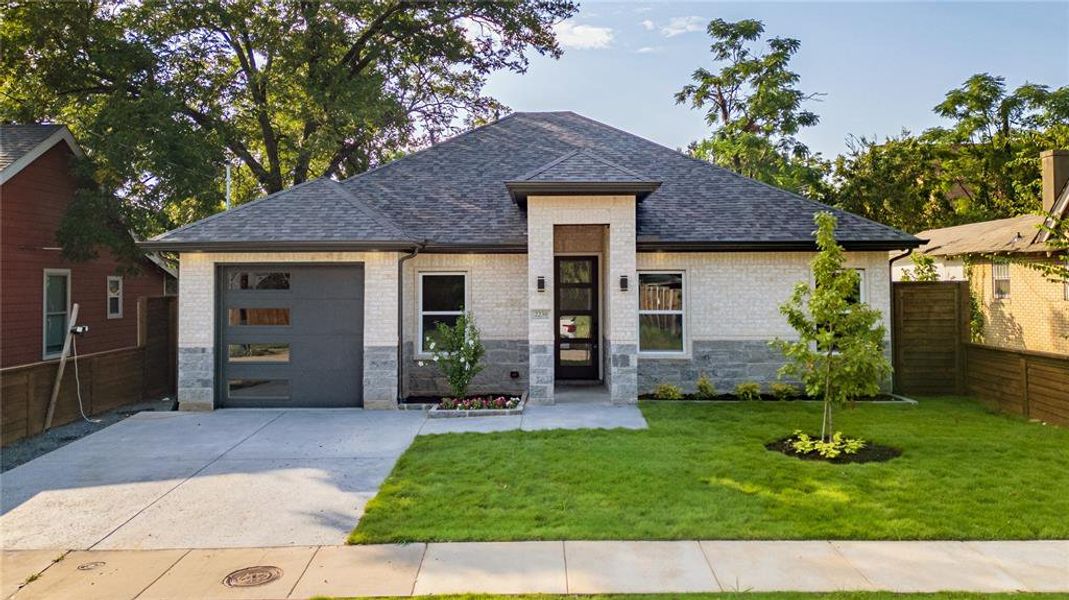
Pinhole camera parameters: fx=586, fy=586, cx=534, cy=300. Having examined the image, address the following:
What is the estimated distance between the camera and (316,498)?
630 cm

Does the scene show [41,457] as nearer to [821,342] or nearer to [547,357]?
[547,357]

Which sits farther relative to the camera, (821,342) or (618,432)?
(618,432)

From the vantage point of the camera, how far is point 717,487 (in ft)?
20.6

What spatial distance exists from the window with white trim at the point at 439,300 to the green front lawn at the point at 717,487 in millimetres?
3770

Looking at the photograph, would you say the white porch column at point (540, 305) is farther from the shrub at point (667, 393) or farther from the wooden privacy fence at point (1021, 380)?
the wooden privacy fence at point (1021, 380)

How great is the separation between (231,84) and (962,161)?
29.5 meters

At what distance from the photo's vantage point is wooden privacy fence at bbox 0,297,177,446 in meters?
8.91

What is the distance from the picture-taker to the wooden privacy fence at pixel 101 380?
8.91 m

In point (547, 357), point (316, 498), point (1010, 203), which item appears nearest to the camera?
point (316, 498)

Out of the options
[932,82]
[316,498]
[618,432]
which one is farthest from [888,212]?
[316,498]

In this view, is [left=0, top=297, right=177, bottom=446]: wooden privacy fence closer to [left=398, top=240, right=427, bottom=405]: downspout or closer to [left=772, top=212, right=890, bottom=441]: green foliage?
A: [left=398, top=240, right=427, bottom=405]: downspout

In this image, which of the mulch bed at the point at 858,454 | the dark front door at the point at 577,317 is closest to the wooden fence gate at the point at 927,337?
the mulch bed at the point at 858,454

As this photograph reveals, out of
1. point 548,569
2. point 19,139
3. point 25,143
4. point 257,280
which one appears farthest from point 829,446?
point 19,139

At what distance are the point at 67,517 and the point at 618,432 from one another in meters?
6.55
